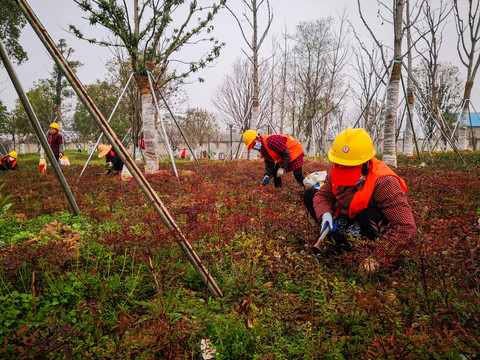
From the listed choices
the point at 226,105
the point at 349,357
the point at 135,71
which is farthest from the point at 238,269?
the point at 226,105

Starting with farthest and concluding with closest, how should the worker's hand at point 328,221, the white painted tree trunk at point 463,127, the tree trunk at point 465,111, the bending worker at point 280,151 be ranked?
1. the white painted tree trunk at point 463,127
2. the tree trunk at point 465,111
3. the bending worker at point 280,151
4. the worker's hand at point 328,221

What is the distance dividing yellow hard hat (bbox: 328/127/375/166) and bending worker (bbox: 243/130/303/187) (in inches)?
125

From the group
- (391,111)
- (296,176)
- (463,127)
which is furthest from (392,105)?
(463,127)

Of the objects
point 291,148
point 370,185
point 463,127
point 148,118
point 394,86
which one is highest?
point 394,86

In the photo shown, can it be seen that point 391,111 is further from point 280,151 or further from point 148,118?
point 148,118

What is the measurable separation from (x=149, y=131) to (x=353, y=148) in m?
6.96

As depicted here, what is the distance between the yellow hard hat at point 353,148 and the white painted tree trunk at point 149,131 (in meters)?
6.74

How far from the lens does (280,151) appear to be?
19.1 ft

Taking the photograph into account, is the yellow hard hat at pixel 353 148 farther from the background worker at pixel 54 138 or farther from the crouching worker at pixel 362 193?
the background worker at pixel 54 138

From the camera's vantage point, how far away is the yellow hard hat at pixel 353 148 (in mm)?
2406

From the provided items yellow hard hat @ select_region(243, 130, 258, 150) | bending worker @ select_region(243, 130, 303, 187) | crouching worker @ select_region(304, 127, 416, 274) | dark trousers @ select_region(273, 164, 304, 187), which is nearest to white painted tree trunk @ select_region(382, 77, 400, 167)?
bending worker @ select_region(243, 130, 303, 187)

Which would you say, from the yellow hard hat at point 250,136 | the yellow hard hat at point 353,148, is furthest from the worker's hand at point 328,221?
the yellow hard hat at point 250,136

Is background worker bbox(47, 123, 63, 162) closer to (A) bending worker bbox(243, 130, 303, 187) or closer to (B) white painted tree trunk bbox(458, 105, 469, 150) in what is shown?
(A) bending worker bbox(243, 130, 303, 187)

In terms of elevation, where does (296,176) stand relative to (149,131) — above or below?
below
